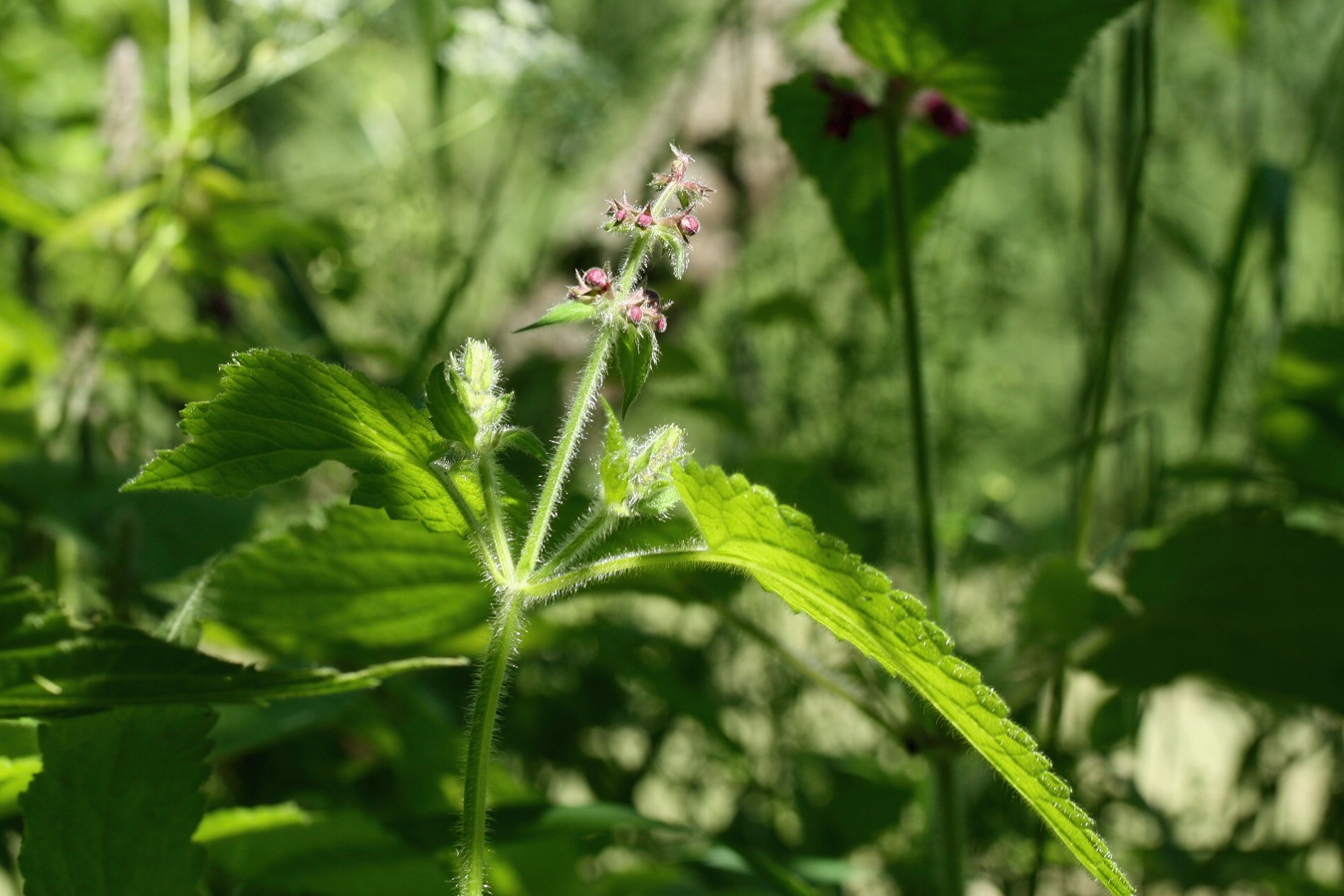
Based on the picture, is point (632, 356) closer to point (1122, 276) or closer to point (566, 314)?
point (566, 314)

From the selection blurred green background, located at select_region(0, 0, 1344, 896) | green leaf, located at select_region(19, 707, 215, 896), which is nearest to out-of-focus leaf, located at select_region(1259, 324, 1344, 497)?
blurred green background, located at select_region(0, 0, 1344, 896)

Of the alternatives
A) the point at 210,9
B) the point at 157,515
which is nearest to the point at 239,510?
the point at 157,515

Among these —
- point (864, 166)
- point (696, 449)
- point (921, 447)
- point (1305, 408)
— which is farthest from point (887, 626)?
point (696, 449)

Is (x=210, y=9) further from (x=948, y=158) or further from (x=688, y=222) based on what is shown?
(x=688, y=222)

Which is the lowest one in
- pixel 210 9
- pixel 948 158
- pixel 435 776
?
pixel 435 776

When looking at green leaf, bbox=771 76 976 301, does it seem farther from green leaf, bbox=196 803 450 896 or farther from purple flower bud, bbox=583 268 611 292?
green leaf, bbox=196 803 450 896

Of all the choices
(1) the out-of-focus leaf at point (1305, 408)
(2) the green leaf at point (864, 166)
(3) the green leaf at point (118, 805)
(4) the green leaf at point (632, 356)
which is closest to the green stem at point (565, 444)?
(4) the green leaf at point (632, 356)

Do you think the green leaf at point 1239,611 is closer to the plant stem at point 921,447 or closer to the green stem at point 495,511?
the plant stem at point 921,447
